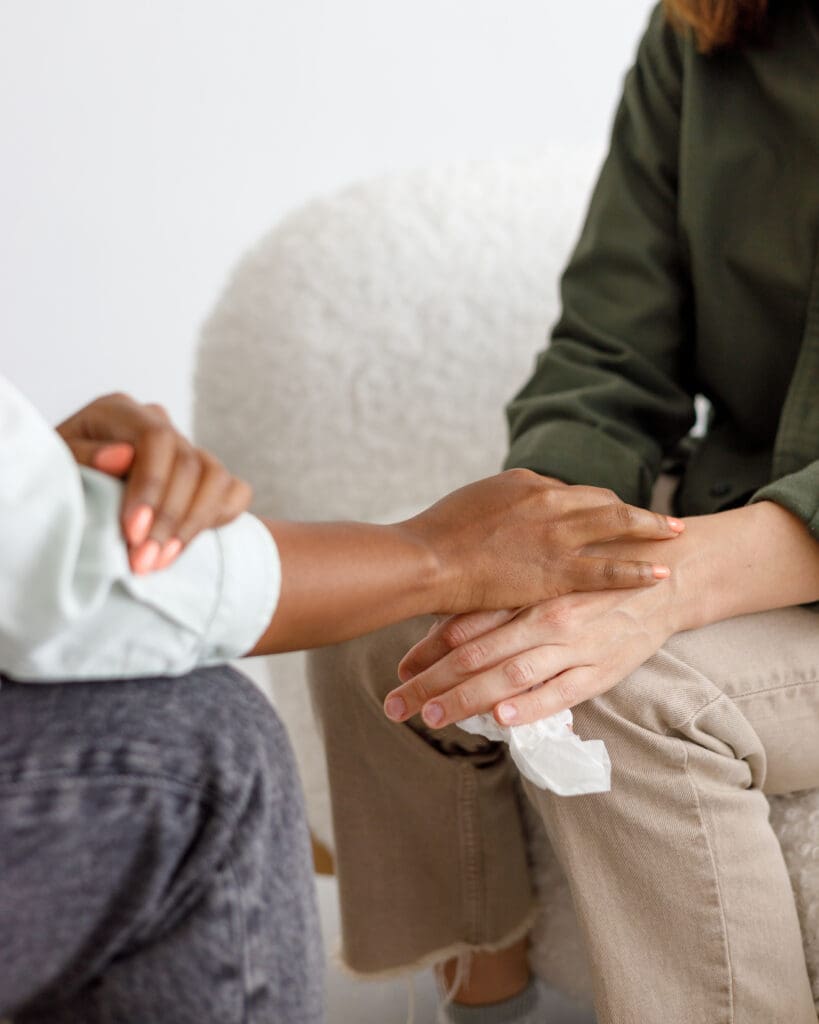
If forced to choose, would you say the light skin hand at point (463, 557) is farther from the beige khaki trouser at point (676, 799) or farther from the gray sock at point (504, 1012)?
the gray sock at point (504, 1012)

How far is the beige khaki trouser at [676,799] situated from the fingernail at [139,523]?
1.00ft

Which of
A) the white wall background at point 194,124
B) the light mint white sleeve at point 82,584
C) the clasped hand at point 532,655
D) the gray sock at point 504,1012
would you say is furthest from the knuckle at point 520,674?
the white wall background at point 194,124

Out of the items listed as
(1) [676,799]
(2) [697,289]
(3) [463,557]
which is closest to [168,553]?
(3) [463,557]

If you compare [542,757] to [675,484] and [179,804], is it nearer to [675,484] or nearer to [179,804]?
[179,804]

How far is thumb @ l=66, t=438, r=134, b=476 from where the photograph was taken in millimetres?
619

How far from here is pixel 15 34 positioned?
1.53m

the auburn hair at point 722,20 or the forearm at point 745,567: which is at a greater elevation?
the auburn hair at point 722,20

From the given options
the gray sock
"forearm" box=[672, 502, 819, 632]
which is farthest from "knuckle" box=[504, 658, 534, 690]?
the gray sock

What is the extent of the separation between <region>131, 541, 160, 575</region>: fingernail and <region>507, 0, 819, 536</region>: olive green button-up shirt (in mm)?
413

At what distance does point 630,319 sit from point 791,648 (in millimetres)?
335

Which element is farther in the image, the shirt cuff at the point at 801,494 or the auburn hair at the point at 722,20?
the auburn hair at the point at 722,20

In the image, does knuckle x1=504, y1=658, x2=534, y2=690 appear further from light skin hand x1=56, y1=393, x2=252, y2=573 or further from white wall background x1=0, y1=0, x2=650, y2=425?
white wall background x1=0, y1=0, x2=650, y2=425

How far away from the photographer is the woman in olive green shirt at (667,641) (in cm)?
73

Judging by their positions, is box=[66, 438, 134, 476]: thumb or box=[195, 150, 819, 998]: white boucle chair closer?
box=[66, 438, 134, 476]: thumb
